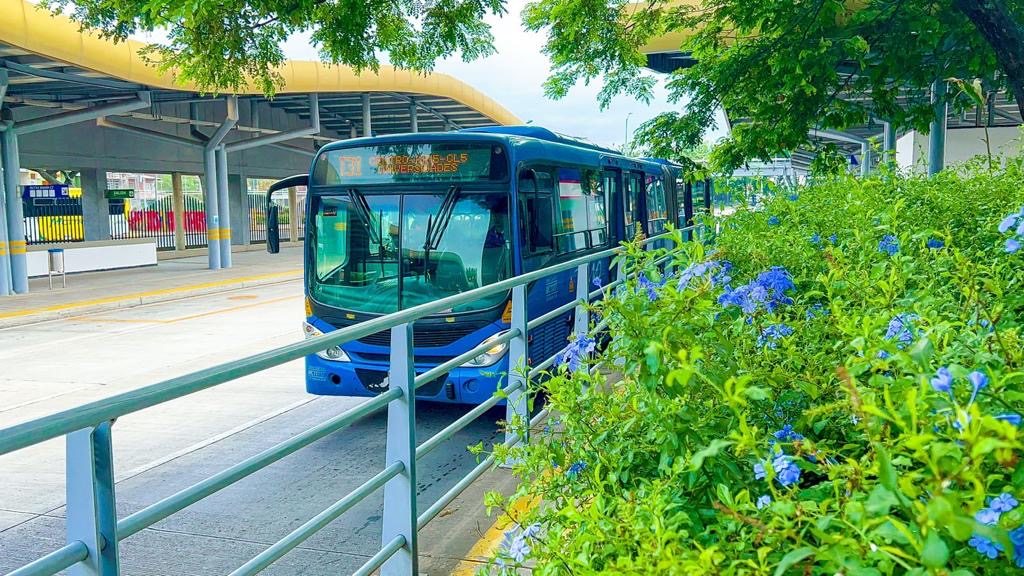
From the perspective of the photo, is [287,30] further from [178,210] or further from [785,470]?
[178,210]

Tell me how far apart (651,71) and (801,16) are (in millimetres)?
11134

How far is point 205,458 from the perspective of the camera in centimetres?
704

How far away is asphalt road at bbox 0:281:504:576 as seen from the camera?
204 inches

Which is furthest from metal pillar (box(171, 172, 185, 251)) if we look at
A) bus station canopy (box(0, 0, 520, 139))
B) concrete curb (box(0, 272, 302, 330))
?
concrete curb (box(0, 272, 302, 330))

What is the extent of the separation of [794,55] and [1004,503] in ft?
28.1

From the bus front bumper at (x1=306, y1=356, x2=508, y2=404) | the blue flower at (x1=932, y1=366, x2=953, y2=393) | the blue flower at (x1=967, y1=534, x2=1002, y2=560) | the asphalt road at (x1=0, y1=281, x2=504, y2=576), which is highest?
the blue flower at (x1=932, y1=366, x2=953, y2=393)

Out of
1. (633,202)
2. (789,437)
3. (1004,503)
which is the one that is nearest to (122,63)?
(633,202)

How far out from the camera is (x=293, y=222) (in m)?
37.6

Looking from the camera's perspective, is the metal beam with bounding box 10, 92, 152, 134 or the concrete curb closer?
the concrete curb

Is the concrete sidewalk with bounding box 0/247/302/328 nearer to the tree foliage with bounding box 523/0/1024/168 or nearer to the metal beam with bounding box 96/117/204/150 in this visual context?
the metal beam with bounding box 96/117/204/150

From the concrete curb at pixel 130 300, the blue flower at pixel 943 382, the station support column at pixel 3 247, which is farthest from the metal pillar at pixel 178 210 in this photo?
the blue flower at pixel 943 382

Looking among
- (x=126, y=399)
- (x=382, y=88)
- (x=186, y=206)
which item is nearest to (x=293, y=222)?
(x=186, y=206)

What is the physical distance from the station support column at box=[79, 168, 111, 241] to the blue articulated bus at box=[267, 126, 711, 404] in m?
20.5

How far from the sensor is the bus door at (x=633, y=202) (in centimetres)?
1305
